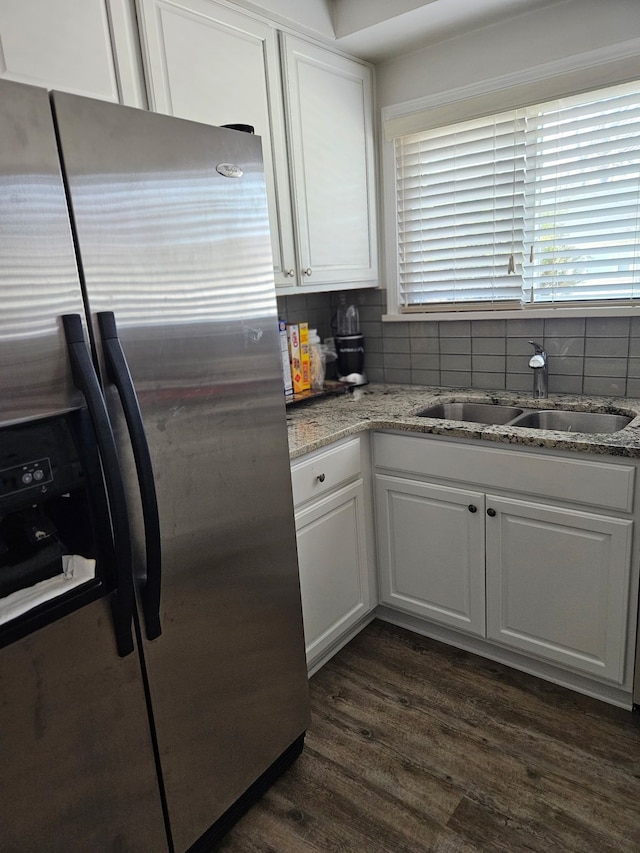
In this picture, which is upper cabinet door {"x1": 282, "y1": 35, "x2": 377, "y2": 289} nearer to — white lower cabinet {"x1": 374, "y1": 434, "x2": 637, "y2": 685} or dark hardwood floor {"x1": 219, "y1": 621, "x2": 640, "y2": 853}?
white lower cabinet {"x1": 374, "y1": 434, "x2": 637, "y2": 685}

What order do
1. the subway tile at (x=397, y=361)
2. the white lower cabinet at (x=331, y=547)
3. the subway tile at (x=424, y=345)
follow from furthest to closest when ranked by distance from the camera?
the subway tile at (x=397, y=361) < the subway tile at (x=424, y=345) < the white lower cabinet at (x=331, y=547)

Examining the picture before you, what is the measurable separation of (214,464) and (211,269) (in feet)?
1.45

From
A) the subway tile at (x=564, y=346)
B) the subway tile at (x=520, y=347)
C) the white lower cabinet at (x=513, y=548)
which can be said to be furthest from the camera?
the subway tile at (x=520, y=347)

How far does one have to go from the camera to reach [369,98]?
8.14 feet

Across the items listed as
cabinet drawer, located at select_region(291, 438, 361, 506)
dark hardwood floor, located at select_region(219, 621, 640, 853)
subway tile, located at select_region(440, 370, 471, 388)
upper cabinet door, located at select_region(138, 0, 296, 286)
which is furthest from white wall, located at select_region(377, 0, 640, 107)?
dark hardwood floor, located at select_region(219, 621, 640, 853)

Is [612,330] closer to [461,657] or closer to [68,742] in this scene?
[461,657]

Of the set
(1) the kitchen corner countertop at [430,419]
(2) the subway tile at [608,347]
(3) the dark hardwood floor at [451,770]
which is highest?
(2) the subway tile at [608,347]

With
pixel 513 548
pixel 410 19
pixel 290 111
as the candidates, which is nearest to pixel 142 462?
pixel 513 548

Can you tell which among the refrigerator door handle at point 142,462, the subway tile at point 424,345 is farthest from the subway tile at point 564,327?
the refrigerator door handle at point 142,462

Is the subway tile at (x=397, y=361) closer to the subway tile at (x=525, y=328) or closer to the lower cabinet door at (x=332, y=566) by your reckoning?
the subway tile at (x=525, y=328)

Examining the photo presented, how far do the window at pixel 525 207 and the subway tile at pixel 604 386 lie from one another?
12.0 inches

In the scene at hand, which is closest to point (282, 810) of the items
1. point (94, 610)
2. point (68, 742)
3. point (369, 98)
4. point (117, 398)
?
point (68, 742)

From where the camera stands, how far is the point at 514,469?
1.92 meters

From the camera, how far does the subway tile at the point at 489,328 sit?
2.47 m
